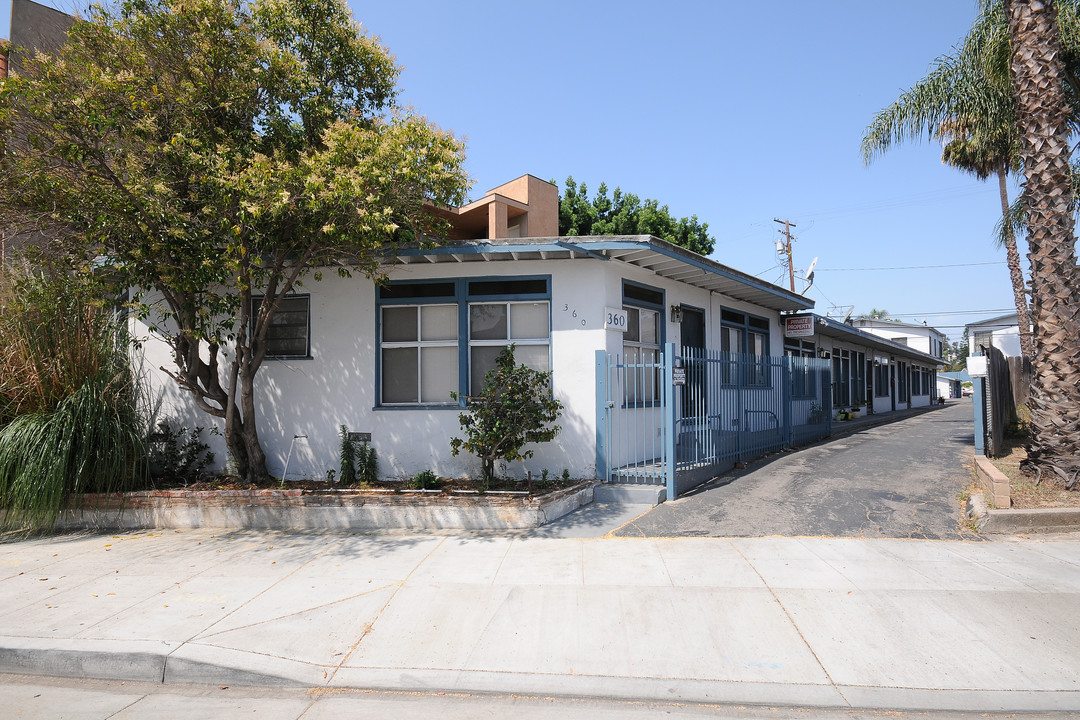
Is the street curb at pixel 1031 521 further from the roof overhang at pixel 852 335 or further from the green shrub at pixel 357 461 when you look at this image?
the roof overhang at pixel 852 335

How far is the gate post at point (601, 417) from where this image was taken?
8516mm

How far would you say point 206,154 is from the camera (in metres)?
7.09

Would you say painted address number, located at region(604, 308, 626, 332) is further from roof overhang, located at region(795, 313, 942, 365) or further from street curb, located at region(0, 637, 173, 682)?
roof overhang, located at region(795, 313, 942, 365)

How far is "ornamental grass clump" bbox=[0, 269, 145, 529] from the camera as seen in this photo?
24.8 feet

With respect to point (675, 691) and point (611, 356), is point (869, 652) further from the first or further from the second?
point (611, 356)

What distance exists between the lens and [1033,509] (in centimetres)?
721

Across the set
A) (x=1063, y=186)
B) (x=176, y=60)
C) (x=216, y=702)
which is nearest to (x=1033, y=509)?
(x=1063, y=186)

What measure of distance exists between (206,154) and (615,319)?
221 inches

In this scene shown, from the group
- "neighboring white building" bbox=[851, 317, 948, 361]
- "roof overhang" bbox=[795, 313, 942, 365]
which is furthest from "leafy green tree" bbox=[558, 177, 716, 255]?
"neighboring white building" bbox=[851, 317, 948, 361]

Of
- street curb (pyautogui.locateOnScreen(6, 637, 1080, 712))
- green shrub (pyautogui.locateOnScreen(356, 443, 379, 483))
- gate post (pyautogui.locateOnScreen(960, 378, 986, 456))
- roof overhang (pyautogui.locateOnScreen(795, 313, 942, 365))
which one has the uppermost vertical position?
roof overhang (pyautogui.locateOnScreen(795, 313, 942, 365))

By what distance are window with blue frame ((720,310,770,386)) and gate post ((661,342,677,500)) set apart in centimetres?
269

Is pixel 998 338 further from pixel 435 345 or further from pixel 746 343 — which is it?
pixel 435 345

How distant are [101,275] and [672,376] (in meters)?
7.59

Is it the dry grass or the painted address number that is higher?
the painted address number
